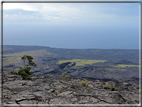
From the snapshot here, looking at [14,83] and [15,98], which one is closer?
[15,98]

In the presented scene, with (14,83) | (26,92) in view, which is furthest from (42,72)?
(26,92)

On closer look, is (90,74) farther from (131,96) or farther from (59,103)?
(59,103)

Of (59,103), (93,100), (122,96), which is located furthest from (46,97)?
(122,96)

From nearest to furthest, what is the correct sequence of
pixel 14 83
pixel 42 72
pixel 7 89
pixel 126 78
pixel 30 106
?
pixel 30 106
pixel 7 89
pixel 14 83
pixel 126 78
pixel 42 72

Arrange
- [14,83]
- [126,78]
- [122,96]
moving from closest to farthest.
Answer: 1. [122,96]
2. [14,83]
3. [126,78]

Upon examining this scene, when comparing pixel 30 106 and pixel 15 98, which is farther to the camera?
pixel 15 98

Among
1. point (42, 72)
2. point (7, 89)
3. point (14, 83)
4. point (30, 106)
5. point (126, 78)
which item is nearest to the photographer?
point (30, 106)

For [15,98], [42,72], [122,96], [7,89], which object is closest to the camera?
[15,98]

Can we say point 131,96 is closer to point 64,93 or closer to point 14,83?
point 64,93
